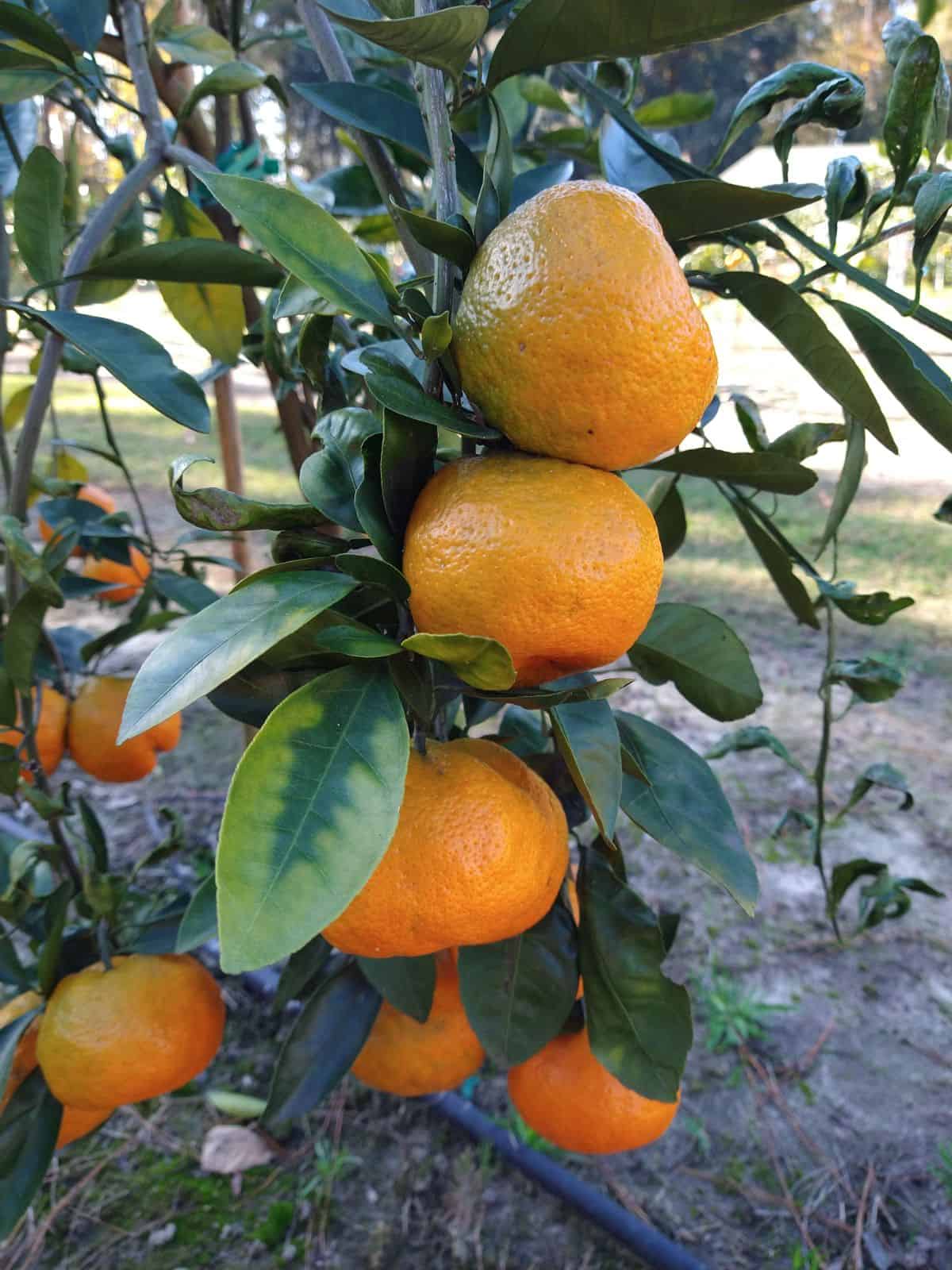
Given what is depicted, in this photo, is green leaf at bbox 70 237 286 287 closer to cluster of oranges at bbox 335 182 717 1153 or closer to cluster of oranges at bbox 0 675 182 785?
cluster of oranges at bbox 335 182 717 1153

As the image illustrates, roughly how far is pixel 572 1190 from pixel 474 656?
83 centimetres

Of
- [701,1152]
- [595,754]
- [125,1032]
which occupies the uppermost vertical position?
[595,754]

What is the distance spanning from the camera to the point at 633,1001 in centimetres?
59

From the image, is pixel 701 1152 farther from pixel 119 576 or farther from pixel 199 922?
pixel 119 576

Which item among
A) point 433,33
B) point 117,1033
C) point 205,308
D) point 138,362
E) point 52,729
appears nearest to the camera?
point 433,33

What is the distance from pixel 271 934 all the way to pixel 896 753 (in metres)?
1.75

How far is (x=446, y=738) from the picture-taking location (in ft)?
1.83

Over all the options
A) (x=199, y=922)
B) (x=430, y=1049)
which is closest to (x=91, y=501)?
(x=199, y=922)

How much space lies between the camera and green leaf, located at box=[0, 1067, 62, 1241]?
670 mm

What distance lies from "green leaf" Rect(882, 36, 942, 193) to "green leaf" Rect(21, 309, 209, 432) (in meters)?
0.36

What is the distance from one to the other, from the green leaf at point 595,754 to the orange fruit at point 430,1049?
33 cm

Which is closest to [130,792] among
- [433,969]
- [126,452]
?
[433,969]

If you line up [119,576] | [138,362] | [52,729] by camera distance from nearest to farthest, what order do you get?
[138,362], [52,729], [119,576]

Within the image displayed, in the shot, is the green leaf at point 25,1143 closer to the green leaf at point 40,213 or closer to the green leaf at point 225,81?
the green leaf at point 40,213
